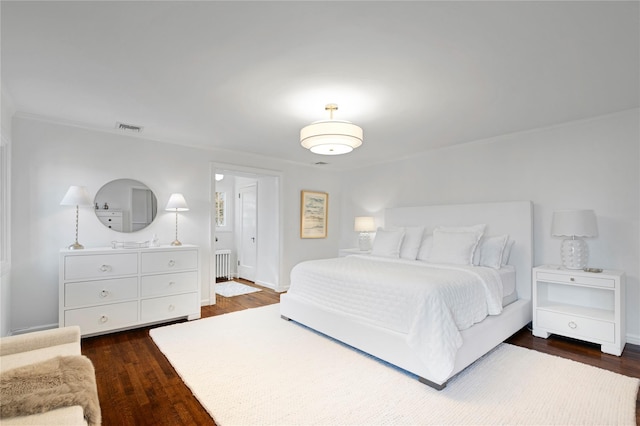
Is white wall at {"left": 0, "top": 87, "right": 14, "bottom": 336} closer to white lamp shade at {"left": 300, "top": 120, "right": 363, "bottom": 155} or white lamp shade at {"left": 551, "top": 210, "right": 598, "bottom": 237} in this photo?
white lamp shade at {"left": 300, "top": 120, "right": 363, "bottom": 155}

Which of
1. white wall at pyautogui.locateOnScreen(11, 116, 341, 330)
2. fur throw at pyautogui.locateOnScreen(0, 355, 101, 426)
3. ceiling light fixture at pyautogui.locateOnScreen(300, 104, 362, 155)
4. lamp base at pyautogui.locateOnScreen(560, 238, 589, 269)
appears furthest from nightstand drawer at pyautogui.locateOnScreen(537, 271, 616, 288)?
fur throw at pyautogui.locateOnScreen(0, 355, 101, 426)

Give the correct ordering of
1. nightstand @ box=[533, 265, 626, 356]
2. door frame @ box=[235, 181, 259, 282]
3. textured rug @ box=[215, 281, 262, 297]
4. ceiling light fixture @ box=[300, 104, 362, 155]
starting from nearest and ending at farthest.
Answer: ceiling light fixture @ box=[300, 104, 362, 155] < nightstand @ box=[533, 265, 626, 356] < textured rug @ box=[215, 281, 262, 297] < door frame @ box=[235, 181, 259, 282]

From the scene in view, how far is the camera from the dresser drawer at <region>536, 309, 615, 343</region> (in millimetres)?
2881

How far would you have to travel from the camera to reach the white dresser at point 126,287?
125 inches

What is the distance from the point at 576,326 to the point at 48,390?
4004mm

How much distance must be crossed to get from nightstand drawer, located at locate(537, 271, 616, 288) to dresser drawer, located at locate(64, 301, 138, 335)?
4397 millimetres

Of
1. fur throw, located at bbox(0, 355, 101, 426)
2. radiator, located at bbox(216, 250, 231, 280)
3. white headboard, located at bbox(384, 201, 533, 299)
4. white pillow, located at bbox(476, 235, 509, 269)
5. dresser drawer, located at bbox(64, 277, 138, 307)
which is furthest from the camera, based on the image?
radiator, located at bbox(216, 250, 231, 280)

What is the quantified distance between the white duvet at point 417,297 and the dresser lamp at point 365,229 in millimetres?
1768

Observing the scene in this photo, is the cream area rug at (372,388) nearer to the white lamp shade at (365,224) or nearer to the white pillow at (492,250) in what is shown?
the white pillow at (492,250)

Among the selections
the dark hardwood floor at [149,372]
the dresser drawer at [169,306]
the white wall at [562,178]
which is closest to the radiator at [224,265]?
the dresser drawer at [169,306]

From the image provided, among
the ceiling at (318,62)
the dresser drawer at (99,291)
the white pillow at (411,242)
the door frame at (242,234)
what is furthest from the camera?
the door frame at (242,234)

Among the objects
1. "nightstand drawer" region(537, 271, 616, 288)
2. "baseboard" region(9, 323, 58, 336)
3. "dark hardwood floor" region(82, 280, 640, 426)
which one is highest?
"nightstand drawer" region(537, 271, 616, 288)

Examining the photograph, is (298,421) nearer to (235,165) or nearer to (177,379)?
(177,379)

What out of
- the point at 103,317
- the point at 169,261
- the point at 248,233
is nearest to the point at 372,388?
the point at 169,261
